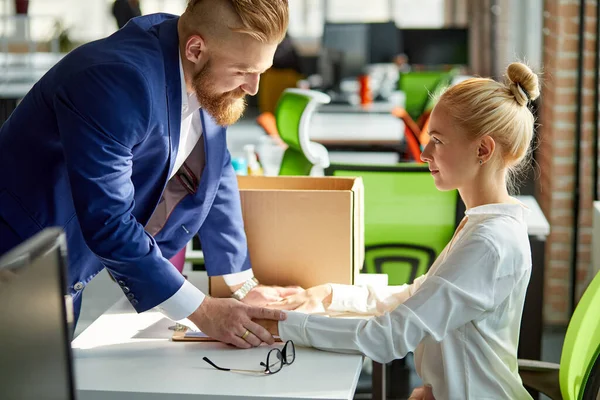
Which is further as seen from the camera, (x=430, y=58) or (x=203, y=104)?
(x=430, y=58)

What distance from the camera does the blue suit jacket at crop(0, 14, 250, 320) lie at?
68.4 inches

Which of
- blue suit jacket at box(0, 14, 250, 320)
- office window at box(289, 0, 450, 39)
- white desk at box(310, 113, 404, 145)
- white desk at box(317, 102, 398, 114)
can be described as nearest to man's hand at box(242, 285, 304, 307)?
blue suit jacket at box(0, 14, 250, 320)

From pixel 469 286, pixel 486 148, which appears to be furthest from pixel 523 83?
pixel 469 286

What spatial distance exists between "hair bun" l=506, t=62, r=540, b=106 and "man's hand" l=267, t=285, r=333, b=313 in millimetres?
615

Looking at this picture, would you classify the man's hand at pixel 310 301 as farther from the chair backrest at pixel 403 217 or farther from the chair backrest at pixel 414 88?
the chair backrest at pixel 414 88

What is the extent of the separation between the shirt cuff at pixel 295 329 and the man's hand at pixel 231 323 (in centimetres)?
2

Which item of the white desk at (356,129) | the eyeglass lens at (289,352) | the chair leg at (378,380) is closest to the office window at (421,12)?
the white desk at (356,129)

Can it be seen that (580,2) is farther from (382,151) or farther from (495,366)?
(495,366)

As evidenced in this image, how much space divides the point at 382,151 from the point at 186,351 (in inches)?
124

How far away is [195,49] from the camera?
1887 millimetres

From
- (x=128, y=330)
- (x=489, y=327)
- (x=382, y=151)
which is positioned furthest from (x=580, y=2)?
(x=128, y=330)

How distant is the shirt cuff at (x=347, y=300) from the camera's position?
6.78 ft

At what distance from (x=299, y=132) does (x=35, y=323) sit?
285 centimetres

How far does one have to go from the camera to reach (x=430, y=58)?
29.8 ft
